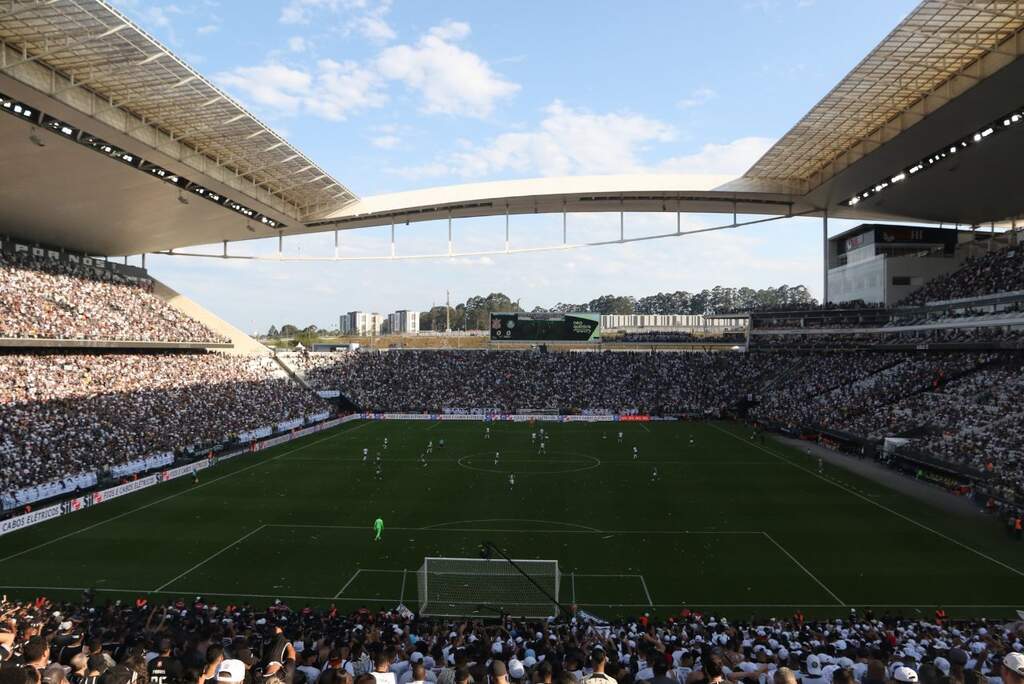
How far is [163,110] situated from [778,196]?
43657mm

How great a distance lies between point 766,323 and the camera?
66750mm

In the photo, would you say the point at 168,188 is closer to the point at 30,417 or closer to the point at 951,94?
the point at 30,417

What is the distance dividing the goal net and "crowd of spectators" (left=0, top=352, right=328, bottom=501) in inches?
756

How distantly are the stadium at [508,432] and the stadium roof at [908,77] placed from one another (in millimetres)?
228

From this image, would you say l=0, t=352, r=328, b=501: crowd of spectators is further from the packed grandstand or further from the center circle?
the center circle

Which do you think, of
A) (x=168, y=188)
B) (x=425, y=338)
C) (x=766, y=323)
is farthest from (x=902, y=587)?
(x=425, y=338)

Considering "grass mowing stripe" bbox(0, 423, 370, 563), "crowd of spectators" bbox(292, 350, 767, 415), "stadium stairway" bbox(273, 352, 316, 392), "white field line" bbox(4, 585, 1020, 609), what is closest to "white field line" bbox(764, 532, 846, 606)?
"white field line" bbox(4, 585, 1020, 609)

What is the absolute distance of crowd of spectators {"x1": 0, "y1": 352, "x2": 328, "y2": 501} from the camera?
3144 centimetres

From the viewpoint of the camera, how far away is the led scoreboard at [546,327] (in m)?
67.3

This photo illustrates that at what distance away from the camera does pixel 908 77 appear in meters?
33.1

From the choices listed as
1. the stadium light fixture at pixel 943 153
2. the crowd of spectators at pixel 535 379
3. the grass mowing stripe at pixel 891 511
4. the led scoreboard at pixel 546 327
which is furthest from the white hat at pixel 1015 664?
the led scoreboard at pixel 546 327

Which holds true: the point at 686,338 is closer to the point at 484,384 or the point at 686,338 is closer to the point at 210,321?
the point at 484,384

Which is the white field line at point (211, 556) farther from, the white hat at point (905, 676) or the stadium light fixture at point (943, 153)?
the stadium light fixture at point (943, 153)

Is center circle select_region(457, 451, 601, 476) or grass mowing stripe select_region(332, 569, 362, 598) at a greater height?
grass mowing stripe select_region(332, 569, 362, 598)
